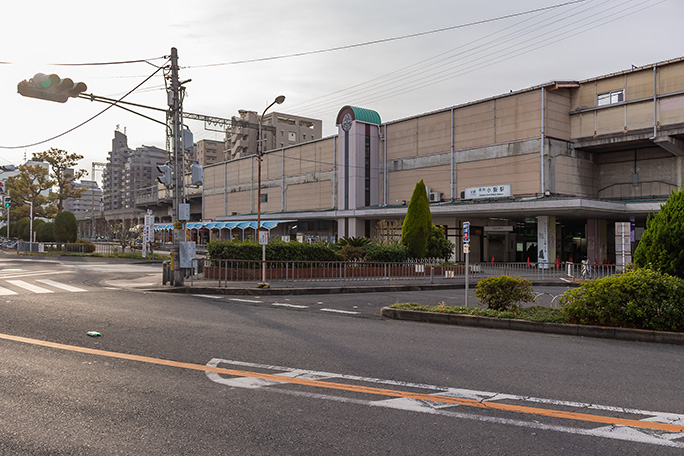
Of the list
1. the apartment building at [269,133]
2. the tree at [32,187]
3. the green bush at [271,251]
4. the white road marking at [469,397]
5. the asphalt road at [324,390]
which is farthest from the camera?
the apartment building at [269,133]

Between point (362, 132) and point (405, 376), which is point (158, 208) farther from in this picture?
point (405, 376)

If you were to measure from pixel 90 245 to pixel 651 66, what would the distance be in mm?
44092

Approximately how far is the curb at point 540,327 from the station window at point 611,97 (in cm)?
2987

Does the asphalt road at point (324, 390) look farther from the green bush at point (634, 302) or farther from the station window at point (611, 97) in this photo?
the station window at point (611, 97)

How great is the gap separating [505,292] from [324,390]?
694 cm

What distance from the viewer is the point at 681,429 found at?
434 centimetres

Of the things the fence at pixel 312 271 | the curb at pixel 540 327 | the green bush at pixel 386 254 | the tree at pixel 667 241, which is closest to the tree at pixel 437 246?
the green bush at pixel 386 254

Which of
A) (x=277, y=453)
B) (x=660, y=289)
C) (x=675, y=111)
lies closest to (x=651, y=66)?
(x=675, y=111)

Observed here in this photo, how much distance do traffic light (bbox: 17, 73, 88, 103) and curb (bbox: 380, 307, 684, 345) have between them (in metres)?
10.8

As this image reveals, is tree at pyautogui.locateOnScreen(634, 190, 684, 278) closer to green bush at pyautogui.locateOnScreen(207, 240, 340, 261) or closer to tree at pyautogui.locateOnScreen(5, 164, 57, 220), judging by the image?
green bush at pyautogui.locateOnScreen(207, 240, 340, 261)

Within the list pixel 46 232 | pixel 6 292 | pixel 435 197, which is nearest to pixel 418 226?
pixel 435 197

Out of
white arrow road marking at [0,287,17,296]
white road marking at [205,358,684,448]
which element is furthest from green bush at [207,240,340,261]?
white road marking at [205,358,684,448]

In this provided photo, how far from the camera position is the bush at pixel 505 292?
10930mm

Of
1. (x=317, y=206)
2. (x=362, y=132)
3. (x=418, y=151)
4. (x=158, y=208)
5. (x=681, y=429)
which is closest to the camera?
(x=681, y=429)
